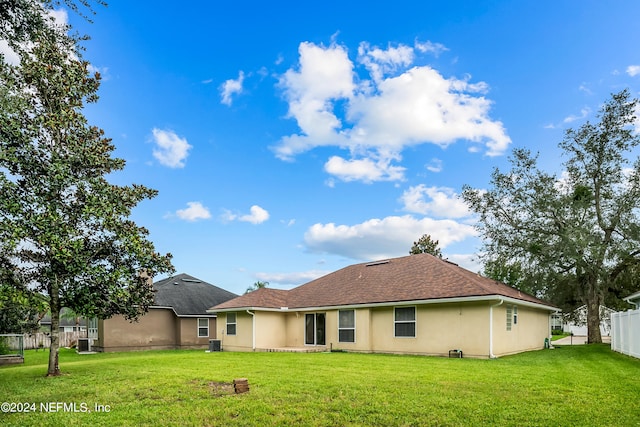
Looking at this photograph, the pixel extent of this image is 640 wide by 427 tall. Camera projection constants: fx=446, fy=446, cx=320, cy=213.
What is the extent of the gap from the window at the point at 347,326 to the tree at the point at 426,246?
24949mm

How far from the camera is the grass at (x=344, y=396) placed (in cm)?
681

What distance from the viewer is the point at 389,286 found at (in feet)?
68.8

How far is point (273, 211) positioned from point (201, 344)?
459 inches

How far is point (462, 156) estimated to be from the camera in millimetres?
21609

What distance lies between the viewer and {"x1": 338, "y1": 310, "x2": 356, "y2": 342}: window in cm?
2089

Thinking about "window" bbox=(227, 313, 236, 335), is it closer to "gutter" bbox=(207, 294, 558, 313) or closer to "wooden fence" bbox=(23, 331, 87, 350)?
"gutter" bbox=(207, 294, 558, 313)

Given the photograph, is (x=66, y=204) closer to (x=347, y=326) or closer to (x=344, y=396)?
(x=344, y=396)

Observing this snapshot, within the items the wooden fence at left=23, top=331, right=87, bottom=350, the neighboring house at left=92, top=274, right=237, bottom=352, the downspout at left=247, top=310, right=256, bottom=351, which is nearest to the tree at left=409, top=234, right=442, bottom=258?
the neighboring house at left=92, top=274, right=237, bottom=352

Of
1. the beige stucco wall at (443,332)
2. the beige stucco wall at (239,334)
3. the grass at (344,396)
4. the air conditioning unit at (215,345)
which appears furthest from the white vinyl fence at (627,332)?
the air conditioning unit at (215,345)

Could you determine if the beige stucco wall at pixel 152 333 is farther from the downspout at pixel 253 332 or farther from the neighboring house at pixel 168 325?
the downspout at pixel 253 332

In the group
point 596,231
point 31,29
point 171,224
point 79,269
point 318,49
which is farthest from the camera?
point 596,231

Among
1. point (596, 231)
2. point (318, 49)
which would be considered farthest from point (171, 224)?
point (596, 231)

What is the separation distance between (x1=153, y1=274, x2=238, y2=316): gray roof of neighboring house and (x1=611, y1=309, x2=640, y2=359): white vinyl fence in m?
22.2

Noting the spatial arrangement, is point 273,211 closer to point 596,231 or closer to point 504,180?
point 504,180
